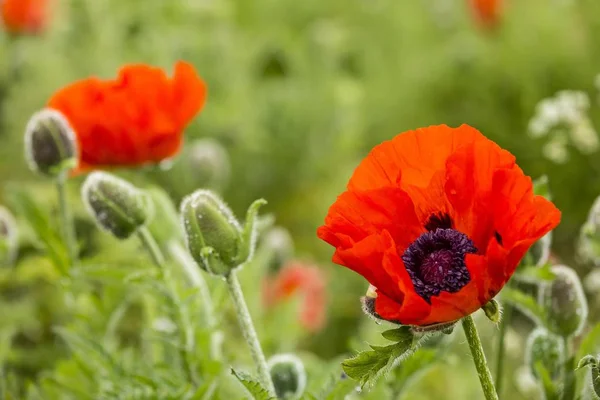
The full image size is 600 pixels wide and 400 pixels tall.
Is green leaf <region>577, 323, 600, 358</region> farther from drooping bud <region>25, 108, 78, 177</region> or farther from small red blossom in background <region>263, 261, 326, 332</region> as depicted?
small red blossom in background <region>263, 261, 326, 332</region>

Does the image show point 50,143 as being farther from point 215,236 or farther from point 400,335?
point 400,335

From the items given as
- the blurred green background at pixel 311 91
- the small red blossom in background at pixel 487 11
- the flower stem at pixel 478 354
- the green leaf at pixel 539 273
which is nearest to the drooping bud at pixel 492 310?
the flower stem at pixel 478 354

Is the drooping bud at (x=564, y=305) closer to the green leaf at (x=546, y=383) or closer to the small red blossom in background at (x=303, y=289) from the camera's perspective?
the green leaf at (x=546, y=383)

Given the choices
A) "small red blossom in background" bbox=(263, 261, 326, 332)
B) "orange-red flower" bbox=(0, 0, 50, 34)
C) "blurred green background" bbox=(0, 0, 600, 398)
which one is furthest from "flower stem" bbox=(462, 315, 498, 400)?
→ "orange-red flower" bbox=(0, 0, 50, 34)

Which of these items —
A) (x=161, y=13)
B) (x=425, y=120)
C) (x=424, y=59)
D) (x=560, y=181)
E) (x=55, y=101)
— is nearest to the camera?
(x=55, y=101)

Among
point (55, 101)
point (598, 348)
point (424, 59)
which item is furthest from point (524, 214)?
point (424, 59)

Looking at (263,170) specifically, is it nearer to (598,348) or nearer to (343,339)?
(343,339)

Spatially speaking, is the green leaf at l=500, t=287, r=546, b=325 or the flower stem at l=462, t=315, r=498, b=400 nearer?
the flower stem at l=462, t=315, r=498, b=400
